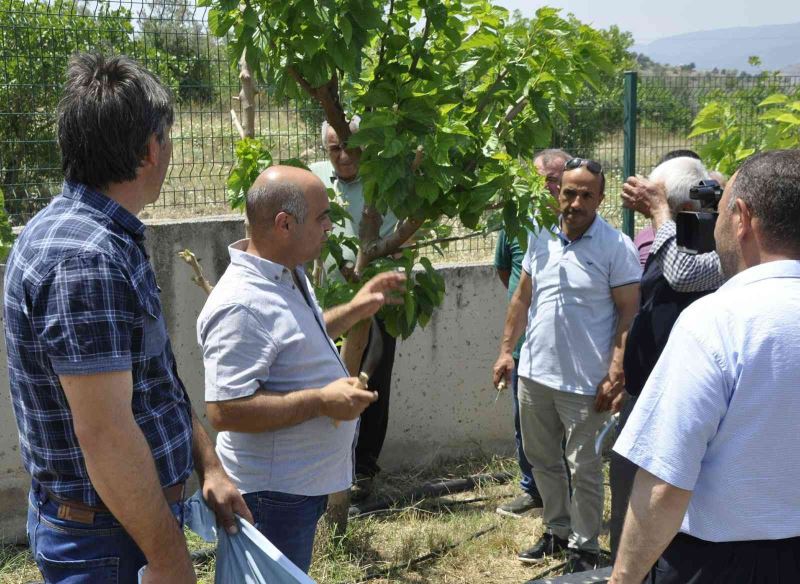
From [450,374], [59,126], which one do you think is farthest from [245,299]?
[450,374]

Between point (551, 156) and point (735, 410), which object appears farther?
point (551, 156)

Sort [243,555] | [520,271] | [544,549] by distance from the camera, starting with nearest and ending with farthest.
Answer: [243,555]
[544,549]
[520,271]

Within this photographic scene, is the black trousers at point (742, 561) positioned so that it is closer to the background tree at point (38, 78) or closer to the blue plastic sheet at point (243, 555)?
the blue plastic sheet at point (243, 555)

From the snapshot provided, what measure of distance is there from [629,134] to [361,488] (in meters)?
3.16

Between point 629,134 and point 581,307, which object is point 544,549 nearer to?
point 581,307

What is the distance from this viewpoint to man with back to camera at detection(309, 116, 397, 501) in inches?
208

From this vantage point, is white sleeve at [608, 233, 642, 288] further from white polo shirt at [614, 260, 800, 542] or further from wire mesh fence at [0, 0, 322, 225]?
white polo shirt at [614, 260, 800, 542]

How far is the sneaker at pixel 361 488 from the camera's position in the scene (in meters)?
5.54

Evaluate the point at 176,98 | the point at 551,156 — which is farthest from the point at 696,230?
the point at 176,98

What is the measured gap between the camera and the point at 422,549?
4.80 meters

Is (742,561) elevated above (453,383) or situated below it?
above

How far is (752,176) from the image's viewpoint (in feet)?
6.88

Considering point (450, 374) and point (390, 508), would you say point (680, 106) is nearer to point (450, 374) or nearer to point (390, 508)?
point (450, 374)

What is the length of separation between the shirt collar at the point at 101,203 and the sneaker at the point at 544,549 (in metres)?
3.39
